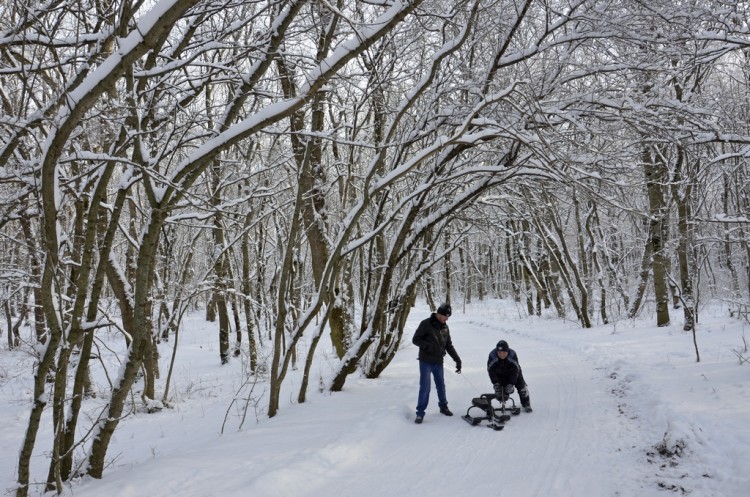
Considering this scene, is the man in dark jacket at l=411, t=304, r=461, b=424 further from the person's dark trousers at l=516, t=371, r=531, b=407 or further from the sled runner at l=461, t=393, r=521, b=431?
the person's dark trousers at l=516, t=371, r=531, b=407

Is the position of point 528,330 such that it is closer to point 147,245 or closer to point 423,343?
point 423,343

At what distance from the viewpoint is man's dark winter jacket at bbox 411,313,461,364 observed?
7656mm

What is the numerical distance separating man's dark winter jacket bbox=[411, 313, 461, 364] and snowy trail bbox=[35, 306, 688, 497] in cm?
90

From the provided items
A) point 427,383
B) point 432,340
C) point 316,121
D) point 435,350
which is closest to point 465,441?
point 427,383

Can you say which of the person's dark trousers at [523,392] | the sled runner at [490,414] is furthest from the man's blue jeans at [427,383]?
Result: the person's dark trousers at [523,392]

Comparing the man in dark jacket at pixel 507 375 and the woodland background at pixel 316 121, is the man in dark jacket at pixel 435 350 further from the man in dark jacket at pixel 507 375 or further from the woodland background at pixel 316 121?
the woodland background at pixel 316 121

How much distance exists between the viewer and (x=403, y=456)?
5.64m

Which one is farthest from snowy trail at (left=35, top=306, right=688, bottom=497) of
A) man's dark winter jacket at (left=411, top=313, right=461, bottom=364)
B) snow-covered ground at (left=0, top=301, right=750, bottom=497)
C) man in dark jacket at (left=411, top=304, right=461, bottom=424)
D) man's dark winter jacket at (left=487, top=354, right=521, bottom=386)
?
man's dark winter jacket at (left=411, top=313, right=461, bottom=364)

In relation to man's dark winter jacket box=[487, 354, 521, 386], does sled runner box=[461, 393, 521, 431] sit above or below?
below

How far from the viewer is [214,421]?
349 inches

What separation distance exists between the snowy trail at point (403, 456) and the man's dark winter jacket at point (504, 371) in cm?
55

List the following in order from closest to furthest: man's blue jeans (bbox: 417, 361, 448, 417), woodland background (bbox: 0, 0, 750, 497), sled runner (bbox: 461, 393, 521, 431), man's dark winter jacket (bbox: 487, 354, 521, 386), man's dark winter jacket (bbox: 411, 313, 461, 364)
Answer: woodland background (bbox: 0, 0, 750, 497), sled runner (bbox: 461, 393, 521, 431), man's blue jeans (bbox: 417, 361, 448, 417), man's dark winter jacket (bbox: 487, 354, 521, 386), man's dark winter jacket (bbox: 411, 313, 461, 364)

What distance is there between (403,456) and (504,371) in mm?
2417

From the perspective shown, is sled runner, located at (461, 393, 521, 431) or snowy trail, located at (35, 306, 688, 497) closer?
snowy trail, located at (35, 306, 688, 497)
